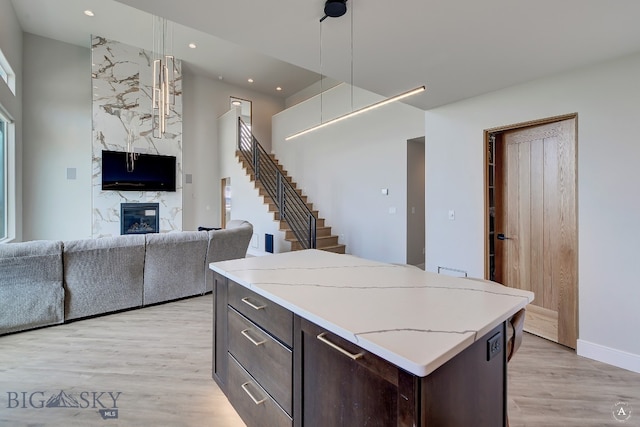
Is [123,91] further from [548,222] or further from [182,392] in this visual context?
[548,222]

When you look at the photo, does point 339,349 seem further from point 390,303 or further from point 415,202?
point 415,202

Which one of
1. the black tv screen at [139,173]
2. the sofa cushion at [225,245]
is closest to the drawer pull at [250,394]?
the sofa cushion at [225,245]

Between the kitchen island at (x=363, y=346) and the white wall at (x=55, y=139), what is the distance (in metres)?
6.98

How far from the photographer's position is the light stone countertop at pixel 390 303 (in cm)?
87

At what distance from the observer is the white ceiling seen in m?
1.95

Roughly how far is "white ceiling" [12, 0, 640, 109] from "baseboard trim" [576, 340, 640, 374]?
8.03 feet

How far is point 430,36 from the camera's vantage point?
2275 mm

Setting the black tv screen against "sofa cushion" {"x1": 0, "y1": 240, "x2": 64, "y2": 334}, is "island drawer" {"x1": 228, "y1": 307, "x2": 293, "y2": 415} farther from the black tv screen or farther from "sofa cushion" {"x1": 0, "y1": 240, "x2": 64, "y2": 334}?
the black tv screen

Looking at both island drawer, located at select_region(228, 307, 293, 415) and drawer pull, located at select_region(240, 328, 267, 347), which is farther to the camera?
drawer pull, located at select_region(240, 328, 267, 347)

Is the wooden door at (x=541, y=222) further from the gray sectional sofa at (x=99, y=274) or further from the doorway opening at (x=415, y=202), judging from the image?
the gray sectional sofa at (x=99, y=274)

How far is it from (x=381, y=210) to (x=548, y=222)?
9.64 feet

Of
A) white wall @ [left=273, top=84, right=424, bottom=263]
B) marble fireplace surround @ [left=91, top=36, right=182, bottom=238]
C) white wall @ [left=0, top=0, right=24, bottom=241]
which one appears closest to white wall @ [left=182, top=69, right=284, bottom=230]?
marble fireplace surround @ [left=91, top=36, right=182, bottom=238]

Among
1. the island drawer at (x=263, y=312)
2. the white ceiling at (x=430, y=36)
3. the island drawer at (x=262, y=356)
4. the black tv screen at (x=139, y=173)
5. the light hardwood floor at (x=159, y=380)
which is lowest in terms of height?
the light hardwood floor at (x=159, y=380)

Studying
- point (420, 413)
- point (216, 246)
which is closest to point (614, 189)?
point (420, 413)
